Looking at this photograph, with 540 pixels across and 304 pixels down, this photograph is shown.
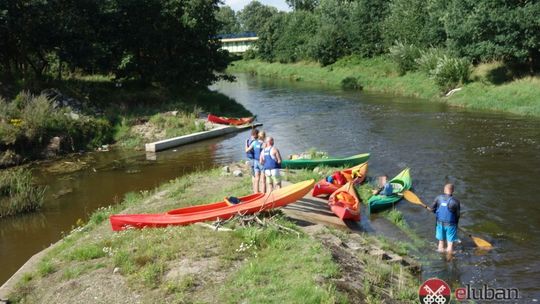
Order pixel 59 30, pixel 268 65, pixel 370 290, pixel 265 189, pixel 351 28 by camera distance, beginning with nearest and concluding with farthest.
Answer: pixel 370 290
pixel 265 189
pixel 59 30
pixel 351 28
pixel 268 65

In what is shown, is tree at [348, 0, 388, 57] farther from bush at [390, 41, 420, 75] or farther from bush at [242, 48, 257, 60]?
bush at [242, 48, 257, 60]

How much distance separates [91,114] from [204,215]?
56.9 feet

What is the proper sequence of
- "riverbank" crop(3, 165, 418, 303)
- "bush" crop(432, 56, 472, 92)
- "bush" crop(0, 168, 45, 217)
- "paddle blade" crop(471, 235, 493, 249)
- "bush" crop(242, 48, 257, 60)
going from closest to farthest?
"riverbank" crop(3, 165, 418, 303), "paddle blade" crop(471, 235, 493, 249), "bush" crop(0, 168, 45, 217), "bush" crop(432, 56, 472, 92), "bush" crop(242, 48, 257, 60)

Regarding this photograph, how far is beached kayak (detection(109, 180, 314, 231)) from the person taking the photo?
37.3ft

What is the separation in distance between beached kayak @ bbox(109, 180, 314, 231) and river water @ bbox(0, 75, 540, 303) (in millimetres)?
2751

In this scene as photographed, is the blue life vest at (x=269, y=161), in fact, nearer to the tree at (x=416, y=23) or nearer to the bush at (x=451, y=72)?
the bush at (x=451, y=72)

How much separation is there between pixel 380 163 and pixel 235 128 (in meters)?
10.9

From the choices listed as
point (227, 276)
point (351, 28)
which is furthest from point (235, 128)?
point (351, 28)

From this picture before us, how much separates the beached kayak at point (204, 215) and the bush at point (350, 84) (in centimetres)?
3675

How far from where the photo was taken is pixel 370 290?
8508 millimetres

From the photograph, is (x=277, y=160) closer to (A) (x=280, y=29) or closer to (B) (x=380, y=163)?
(B) (x=380, y=163)

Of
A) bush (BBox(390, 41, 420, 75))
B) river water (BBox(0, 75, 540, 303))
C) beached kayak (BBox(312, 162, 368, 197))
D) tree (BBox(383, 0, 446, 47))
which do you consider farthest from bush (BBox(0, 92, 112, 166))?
bush (BBox(390, 41, 420, 75))

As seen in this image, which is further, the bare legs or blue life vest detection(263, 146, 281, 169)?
blue life vest detection(263, 146, 281, 169)

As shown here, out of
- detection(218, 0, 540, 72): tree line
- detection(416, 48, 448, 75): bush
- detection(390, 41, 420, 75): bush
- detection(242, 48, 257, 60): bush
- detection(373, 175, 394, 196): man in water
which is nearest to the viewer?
detection(373, 175, 394, 196): man in water
